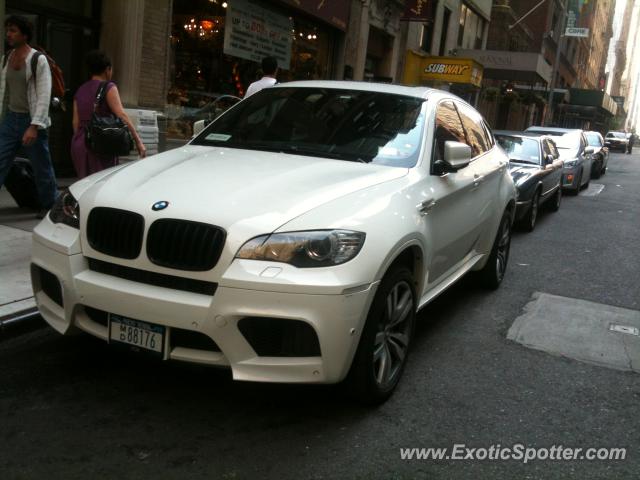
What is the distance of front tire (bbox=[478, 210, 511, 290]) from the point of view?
605 centimetres

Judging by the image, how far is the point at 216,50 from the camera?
39.7 ft

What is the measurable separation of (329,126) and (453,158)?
0.88 metres

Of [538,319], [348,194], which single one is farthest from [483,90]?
[348,194]

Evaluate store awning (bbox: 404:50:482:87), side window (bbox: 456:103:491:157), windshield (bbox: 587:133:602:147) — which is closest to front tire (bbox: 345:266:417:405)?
side window (bbox: 456:103:491:157)

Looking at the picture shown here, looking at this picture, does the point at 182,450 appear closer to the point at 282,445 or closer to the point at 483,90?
the point at 282,445

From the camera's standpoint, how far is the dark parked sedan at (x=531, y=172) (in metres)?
9.55

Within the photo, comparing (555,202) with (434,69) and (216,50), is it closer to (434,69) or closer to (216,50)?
(216,50)

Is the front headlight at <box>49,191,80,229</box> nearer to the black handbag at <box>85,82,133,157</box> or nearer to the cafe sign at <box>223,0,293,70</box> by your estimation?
the black handbag at <box>85,82,133,157</box>

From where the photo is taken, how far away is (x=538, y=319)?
5.52 meters

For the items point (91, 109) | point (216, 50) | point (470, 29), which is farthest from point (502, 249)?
point (470, 29)

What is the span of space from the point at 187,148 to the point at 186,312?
72.4 inches

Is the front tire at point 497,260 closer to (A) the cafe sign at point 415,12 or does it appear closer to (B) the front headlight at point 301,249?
(B) the front headlight at point 301,249

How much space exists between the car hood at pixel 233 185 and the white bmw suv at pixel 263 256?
0.03ft

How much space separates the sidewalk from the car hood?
1.11 metres
